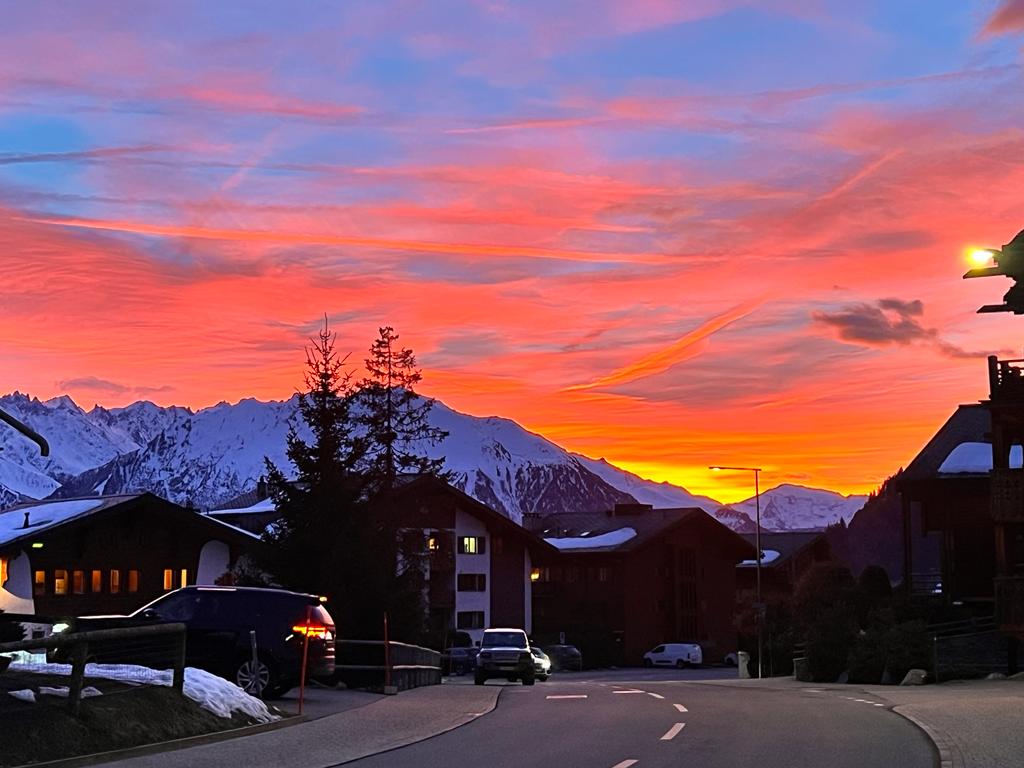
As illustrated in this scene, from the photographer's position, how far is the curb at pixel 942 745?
15.5 m

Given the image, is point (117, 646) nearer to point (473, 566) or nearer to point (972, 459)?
point (972, 459)

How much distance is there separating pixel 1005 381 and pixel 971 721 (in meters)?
27.6

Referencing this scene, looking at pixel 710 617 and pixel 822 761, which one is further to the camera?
pixel 710 617

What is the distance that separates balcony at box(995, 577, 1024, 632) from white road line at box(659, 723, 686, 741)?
2505cm

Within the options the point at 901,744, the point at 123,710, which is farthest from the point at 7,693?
the point at 901,744

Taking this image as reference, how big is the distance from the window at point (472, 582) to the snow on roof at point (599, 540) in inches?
435

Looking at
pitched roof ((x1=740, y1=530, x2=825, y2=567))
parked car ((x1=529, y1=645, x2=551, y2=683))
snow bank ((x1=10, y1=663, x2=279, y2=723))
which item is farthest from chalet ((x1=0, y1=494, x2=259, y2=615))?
pitched roof ((x1=740, y1=530, x2=825, y2=567))

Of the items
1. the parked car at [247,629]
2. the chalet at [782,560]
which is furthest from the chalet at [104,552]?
the chalet at [782,560]

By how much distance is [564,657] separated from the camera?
260ft

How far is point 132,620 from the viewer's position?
934 inches

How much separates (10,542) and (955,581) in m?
35.0

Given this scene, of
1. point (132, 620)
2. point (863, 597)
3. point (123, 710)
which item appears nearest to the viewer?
point (123, 710)

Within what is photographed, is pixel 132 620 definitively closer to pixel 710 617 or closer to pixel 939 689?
pixel 939 689

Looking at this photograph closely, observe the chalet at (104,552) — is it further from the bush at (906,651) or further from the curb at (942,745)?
the curb at (942,745)
